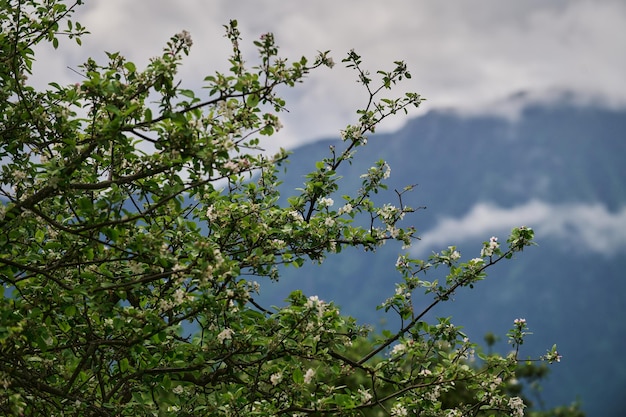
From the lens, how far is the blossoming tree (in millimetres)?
5574

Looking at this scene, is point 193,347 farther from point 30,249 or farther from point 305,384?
point 30,249

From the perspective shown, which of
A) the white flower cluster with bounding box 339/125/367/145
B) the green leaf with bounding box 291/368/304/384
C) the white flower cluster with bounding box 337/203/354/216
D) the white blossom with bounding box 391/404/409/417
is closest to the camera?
the green leaf with bounding box 291/368/304/384

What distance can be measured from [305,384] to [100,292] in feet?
6.84

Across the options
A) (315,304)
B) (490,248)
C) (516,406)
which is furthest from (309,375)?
(516,406)

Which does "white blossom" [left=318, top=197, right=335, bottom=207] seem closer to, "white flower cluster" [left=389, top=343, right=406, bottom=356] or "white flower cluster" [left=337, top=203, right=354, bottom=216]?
"white flower cluster" [left=337, top=203, right=354, bottom=216]

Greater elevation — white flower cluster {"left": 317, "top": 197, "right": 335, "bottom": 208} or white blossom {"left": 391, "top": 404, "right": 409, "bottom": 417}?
white flower cluster {"left": 317, "top": 197, "right": 335, "bottom": 208}

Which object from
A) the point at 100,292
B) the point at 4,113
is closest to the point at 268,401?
the point at 100,292

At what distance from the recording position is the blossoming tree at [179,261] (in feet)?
18.3

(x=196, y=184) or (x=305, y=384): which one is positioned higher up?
(x=196, y=184)

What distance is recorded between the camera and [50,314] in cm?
612

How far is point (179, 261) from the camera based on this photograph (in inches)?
255

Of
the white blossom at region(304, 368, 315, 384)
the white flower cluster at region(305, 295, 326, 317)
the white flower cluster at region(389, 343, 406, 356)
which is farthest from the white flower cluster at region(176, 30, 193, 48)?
the white flower cluster at region(389, 343, 406, 356)

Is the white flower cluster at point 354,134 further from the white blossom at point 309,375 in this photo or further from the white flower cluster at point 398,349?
the white blossom at point 309,375

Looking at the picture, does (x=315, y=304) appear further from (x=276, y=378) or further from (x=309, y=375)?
(x=276, y=378)
